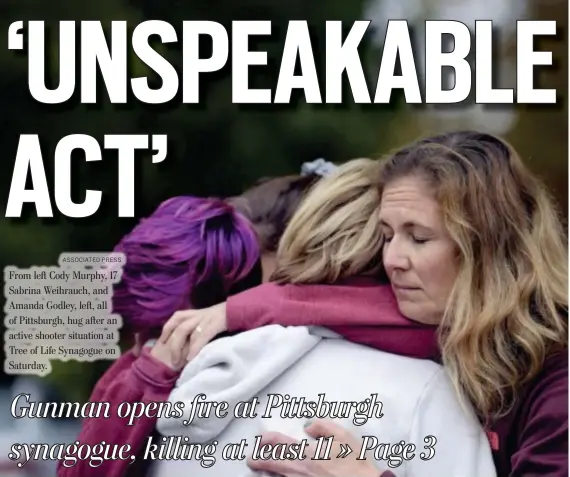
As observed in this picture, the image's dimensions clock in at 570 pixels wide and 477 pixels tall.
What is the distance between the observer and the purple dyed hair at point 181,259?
2525mm

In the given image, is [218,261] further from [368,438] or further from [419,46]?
[419,46]

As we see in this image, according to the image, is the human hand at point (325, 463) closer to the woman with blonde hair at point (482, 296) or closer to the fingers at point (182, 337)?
the woman with blonde hair at point (482, 296)

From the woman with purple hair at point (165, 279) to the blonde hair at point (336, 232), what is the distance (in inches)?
4.6

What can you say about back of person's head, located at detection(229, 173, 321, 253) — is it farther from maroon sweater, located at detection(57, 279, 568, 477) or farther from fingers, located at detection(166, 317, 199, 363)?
fingers, located at detection(166, 317, 199, 363)

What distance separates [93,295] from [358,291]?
0.81 meters

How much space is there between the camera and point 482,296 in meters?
2.46

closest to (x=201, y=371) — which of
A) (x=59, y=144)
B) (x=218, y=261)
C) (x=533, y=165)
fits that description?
(x=218, y=261)

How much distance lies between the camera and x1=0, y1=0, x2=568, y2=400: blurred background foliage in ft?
8.25

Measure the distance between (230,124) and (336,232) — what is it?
18.3 inches

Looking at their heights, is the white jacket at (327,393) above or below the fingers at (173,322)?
below

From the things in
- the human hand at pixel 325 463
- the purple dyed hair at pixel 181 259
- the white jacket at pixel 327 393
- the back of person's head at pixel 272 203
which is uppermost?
the back of person's head at pixel 272 203

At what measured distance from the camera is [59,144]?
2.54 m
